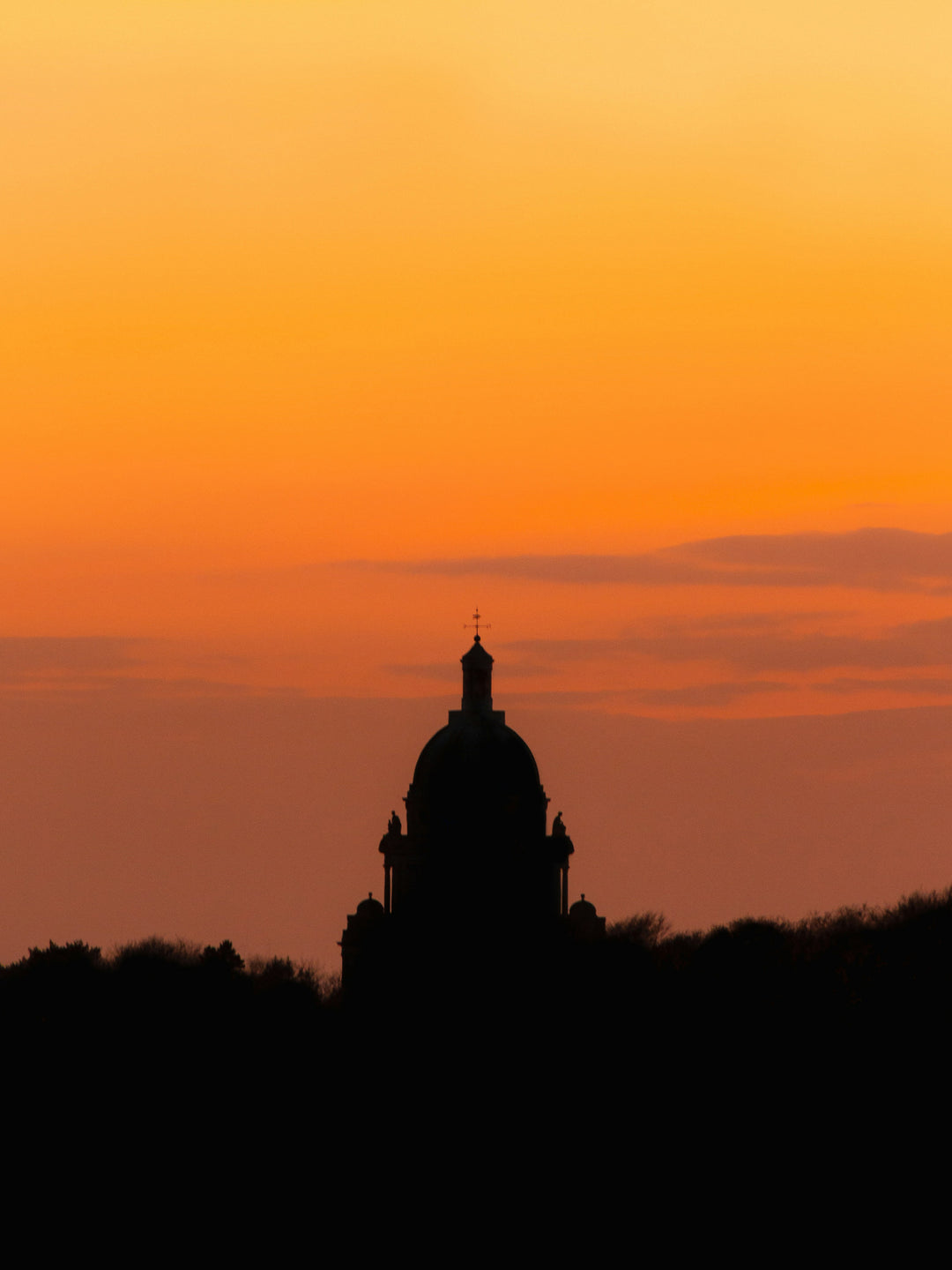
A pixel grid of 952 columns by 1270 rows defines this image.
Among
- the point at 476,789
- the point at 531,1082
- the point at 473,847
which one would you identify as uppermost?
the point at 476,789

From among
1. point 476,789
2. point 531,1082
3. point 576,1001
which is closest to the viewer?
point 531,1082

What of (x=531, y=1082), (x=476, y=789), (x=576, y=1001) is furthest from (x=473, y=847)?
(x=531, y=1082)

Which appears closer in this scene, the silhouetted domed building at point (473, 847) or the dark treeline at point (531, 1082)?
the dark treeline at point (531, 1082)

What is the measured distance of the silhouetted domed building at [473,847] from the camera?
4530 inches

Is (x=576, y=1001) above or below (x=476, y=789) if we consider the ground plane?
below

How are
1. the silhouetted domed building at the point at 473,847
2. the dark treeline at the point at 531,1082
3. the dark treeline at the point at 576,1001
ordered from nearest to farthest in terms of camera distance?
the dark treeline at the point at 531,1082 → the dark treeline at the point at 576,1001 → the silhouetted domed building at the point at 473,847

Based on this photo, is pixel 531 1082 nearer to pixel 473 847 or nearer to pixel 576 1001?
pixel 576 1001

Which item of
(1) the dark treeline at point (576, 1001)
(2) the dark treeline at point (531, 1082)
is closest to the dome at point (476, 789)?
(1) the dark treeline at point (576, 1001)

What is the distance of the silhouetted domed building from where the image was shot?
11506cm

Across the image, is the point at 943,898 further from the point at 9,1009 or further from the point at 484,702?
the point at 9,1009

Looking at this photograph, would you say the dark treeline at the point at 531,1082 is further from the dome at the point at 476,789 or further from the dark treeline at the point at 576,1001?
the dome at the point at 476,789

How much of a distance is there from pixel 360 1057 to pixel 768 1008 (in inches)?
456

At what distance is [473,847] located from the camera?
379ft

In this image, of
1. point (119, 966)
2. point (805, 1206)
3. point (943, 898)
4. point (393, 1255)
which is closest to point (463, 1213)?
point (393, 1255)
